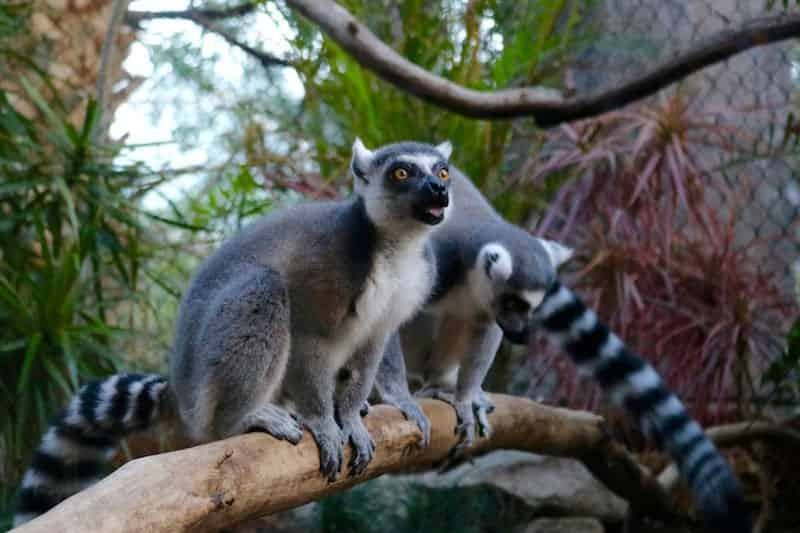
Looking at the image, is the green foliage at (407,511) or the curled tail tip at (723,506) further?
the green foliage at (407,511)

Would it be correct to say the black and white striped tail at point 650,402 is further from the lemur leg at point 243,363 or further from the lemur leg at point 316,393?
the lemur leg at point 243,363

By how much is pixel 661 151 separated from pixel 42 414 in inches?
143

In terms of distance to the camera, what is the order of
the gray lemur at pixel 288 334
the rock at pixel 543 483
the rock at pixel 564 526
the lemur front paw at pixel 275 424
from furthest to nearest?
1. the rock at pixel 543 483
2. the rock at pixel 564 526
3. the gray lemur at pixel 288 334
4. the lemur front paw at pixel 275 424

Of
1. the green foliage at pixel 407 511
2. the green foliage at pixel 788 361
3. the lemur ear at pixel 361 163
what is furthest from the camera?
the green foliage at pixel 407 511

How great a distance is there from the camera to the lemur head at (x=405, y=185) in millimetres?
2904

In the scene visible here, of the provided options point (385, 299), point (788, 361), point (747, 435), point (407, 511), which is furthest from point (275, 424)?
point (747, 435)

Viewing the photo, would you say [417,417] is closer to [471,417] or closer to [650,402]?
[471,417]

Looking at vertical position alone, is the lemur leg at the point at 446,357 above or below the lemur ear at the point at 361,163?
below

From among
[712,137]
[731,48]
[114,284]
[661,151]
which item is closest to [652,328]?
[661,151]

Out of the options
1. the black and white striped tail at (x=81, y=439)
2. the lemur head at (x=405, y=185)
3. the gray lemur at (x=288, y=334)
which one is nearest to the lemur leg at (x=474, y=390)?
the gray lemur at (x=288, y=334)

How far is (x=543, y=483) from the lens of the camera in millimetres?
5039

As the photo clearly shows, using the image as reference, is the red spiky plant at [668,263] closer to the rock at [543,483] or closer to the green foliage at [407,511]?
the rock at [543,483]

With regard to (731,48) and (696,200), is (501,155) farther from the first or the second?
(731,48)

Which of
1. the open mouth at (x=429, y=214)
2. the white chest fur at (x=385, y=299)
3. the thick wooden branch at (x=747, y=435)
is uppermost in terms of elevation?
the open mouth at (x=429, y=214)
